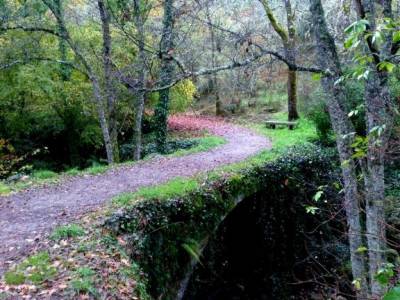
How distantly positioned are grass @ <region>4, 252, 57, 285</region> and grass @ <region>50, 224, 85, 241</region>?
20.4 inches

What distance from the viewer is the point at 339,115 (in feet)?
17.9

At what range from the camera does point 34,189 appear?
7.91 m

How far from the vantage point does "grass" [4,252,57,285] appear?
4.21 metres

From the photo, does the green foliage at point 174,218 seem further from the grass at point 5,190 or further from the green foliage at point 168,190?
the grass at point 5,190

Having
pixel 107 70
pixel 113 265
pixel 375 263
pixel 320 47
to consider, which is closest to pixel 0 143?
pixel 107 70

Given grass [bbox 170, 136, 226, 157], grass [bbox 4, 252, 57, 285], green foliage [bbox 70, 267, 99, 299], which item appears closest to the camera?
green foliage [bbox 70, 267, 99, 299]

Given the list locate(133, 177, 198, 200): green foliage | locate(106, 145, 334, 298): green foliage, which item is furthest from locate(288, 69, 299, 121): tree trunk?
locate(133, 177, 198, 200): green foliage

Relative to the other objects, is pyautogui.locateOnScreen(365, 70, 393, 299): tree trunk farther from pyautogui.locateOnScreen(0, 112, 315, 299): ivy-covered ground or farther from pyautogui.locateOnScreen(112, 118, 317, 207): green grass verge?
pyautogui.locateOnScreen(112, 118, 317, 207): green grass verge

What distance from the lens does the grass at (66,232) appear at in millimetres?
5254

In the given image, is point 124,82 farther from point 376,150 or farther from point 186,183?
point 376,150

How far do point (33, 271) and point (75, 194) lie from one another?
310cm

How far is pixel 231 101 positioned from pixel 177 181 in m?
16.7

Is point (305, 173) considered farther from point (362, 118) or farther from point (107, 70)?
point (107, 70)

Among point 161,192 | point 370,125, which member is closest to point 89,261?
point 161,192
